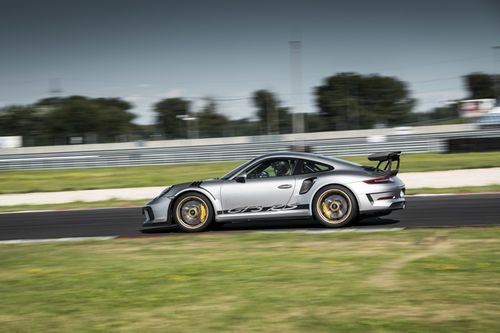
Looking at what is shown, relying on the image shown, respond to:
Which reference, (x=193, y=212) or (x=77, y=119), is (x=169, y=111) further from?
(x=193, y=212)

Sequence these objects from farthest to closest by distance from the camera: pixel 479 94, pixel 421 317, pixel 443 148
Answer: pixel 479 94, pixel 443 148, pixel 421 317

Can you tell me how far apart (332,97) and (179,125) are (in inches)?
714

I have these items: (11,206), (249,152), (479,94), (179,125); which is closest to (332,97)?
(179,125)

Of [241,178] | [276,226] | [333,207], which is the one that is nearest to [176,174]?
[276,226]

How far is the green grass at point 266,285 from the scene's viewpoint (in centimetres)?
456

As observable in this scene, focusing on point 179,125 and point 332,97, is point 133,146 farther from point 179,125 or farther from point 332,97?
point 332,97

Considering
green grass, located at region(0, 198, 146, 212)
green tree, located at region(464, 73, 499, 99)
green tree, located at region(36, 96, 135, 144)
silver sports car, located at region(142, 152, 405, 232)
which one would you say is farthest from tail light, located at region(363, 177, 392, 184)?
green tree, located at region(464, 73, 499, 99)

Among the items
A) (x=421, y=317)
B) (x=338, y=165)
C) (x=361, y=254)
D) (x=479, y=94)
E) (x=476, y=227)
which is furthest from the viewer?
(x=479, y=94)

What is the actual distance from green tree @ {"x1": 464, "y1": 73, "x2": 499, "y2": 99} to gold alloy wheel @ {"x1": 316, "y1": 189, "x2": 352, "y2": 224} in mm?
82046

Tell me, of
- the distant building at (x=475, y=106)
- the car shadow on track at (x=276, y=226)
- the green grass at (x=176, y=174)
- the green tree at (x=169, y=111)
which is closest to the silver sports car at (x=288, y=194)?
the car shadow on track at (x=276, y=226)

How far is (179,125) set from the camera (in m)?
73.4

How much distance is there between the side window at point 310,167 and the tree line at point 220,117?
4228cm

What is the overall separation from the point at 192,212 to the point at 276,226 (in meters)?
1.42

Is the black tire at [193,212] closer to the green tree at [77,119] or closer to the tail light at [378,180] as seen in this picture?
the tail light at [378,180]
